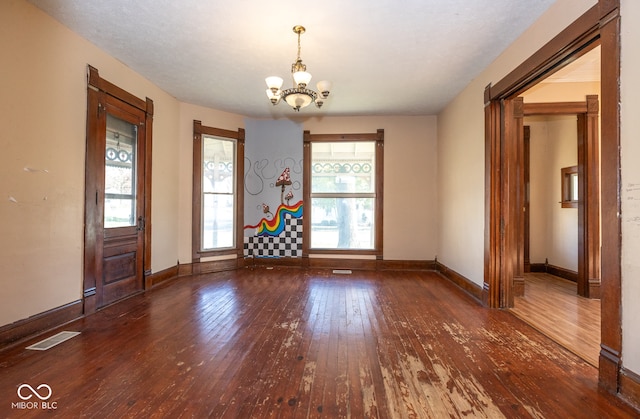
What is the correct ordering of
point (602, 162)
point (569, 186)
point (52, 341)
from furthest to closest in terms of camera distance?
point (569, 186)
point (52, 341)
point (602, 162)

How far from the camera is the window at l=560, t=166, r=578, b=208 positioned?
189 inches

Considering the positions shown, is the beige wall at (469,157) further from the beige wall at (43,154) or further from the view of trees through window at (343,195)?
the beige wall at (43,154)

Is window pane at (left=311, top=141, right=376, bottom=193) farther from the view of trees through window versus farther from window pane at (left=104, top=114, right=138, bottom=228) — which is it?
window pane at (left=104, top=114, right=138, bottom=228)

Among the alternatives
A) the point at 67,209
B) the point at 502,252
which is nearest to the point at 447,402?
the point at 502,252

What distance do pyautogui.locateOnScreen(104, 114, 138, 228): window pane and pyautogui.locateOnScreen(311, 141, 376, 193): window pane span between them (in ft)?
9.63

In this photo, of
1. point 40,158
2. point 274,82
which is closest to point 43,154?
point 40,158

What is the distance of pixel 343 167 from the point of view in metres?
5.78

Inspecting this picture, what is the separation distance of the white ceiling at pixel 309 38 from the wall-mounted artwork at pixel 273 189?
1383 millimetres

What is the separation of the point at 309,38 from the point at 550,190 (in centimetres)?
480

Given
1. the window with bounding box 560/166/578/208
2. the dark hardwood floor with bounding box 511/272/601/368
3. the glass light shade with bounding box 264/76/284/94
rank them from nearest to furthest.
Result: the dark hardwood floor with bounding box 511/272/601/368 → the glass light shade with bounding box 264/76/284/94 → the window with bounding box 560/166/578/208

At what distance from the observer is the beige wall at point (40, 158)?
95.6 inches

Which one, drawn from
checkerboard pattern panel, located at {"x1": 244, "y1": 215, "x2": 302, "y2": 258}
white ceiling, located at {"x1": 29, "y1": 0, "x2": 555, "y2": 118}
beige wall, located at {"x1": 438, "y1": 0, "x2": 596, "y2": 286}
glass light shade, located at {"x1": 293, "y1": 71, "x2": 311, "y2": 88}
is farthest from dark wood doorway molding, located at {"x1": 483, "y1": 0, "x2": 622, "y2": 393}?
checkerboard pattern panel, located at {"x1": 244, "y1": 215, "x2": 302, "y2": 258}

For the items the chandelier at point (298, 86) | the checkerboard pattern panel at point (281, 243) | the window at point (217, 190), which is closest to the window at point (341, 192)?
the checkerboard pattern panel at point (281, 243)

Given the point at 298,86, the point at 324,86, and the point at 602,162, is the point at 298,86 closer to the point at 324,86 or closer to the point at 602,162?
the point at 324,86
